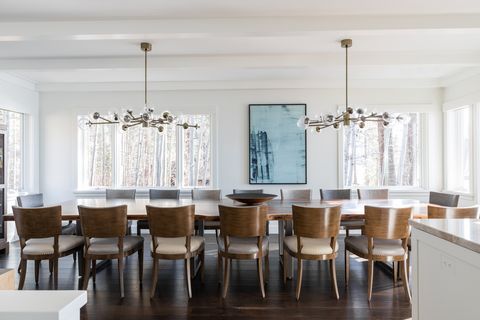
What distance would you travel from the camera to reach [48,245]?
3123 mm

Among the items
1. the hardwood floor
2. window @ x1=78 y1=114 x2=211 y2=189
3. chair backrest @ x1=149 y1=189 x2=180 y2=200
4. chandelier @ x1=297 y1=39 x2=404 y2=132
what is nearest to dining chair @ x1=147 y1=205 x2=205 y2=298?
the hardwood floor

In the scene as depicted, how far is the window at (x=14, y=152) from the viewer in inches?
200

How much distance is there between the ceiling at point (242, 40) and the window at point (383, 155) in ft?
2.64

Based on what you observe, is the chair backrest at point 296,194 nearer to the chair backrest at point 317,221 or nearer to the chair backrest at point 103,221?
the chair backrest at point 317,221

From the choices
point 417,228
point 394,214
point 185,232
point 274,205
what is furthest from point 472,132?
point 185,232

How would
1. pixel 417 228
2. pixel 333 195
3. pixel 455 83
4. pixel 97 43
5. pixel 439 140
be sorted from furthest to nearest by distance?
pixel 439 140 → pixel 455 83 → pixel 333 195 → pixel 97 43 → pixel 417 228

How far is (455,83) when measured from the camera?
511 cm

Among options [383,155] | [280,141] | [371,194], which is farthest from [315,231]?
[383,155]

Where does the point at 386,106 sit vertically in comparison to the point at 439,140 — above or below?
above

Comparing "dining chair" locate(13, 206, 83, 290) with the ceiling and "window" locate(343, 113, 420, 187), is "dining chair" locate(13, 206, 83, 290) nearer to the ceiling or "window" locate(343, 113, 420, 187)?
the ceiling

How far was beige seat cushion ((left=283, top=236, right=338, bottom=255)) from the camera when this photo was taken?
301 centimetres

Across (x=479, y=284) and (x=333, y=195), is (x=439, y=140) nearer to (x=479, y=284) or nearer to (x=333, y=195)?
(x=333, y=195)

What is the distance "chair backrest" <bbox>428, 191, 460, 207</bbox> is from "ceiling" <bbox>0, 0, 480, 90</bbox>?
1654 millimetres

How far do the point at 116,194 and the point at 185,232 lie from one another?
83.2 inches
